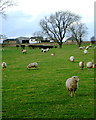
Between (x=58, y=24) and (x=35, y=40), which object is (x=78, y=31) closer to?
(x=58, y=24)

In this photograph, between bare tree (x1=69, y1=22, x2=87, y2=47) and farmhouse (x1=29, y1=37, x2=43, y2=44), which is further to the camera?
farmhouse (x1=29, y1=37, x2=43, y2=44)

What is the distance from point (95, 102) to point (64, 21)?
81.7 m

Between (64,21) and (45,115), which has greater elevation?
(64,21)

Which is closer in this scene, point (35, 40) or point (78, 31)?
point (78, 31)

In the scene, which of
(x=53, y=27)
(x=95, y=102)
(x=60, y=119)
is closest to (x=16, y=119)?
(x=60, y=119)

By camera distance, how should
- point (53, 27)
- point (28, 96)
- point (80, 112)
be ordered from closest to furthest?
point (80, 112) → point (28, 96) → point (53, 27)

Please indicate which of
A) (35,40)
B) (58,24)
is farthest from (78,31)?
(35,40)

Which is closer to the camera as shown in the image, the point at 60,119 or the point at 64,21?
the point at 60,119

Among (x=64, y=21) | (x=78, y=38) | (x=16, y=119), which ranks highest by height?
(x=64, y=21)

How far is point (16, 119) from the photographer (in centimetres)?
777

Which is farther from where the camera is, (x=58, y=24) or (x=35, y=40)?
(x=35, y=40)

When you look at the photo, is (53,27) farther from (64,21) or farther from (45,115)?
(45,115)

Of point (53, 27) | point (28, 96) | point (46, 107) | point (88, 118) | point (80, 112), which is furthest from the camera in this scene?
point (53, 27)

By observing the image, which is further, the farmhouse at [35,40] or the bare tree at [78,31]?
the farmhouse at [35,40]
